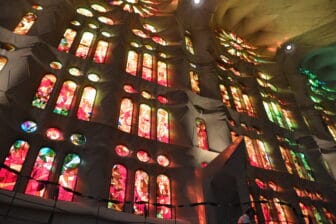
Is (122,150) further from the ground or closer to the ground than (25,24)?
closer to the ground

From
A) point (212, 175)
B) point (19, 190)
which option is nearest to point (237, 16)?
point (212, 175)

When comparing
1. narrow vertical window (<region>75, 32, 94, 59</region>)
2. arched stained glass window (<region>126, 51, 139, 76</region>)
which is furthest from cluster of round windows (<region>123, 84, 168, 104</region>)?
narrow vertical window (<region>75, 32, 94, 59</region>)

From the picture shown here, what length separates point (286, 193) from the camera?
12.0 metres

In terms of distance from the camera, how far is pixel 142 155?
10.2 m

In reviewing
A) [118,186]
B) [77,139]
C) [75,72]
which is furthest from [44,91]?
[118,186]

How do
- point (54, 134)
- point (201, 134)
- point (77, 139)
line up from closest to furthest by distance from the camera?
point (54, 134) → point (77, 139) → point (201, 134)

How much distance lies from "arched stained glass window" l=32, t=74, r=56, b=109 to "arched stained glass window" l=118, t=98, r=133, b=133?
2.34 m

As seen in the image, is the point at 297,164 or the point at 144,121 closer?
the point at 144,121

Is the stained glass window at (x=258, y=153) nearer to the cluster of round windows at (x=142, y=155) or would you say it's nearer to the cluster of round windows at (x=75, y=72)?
the cluster of round windows at (x=142, y=155)

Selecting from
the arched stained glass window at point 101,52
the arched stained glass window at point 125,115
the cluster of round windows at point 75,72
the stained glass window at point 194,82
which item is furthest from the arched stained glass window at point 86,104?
the stained glass window at point 194,82

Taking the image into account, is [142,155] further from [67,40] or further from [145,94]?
[67,40]

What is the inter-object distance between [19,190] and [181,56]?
8.98 m

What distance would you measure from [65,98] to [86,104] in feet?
2.22

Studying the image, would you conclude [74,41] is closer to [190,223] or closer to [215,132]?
[215,132]
